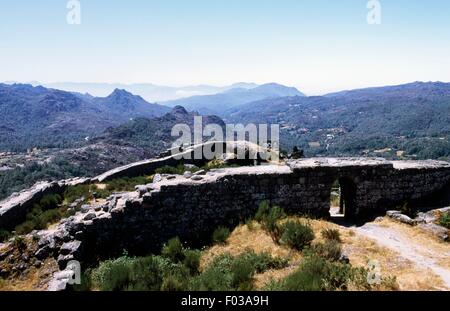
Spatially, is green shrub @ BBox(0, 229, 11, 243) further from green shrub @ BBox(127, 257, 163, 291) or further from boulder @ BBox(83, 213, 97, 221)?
green shrub @ BBox(127, 257, 163, 291)

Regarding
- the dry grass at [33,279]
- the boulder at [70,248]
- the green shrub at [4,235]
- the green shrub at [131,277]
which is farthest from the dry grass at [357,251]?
the green shrub at [4,235]

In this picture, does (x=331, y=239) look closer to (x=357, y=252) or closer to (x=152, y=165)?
(x=357, y=252)

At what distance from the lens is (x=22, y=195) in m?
18.1

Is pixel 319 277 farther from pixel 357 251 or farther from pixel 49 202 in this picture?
pixel 49 202

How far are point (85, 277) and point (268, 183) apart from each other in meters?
6.66

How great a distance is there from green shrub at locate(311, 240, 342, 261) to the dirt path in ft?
6.54

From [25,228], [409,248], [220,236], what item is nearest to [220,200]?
[220,236]

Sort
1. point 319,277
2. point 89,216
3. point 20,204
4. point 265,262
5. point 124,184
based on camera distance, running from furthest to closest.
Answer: point 124,184
point 20,204
point 89,216
point 265,262
point 319,277

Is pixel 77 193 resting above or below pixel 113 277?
above

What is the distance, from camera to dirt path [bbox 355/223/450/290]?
34.0ft

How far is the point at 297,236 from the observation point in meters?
11.5

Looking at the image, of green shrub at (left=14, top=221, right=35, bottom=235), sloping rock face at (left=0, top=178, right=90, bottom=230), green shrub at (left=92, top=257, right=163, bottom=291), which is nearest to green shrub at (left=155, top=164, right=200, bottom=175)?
sloping rock face at (left=0, top=178, right=90, bottom=230)

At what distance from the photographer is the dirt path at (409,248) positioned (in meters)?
10.4

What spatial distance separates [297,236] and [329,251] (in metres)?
1.21
